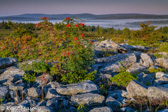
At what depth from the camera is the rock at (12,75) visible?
8.36 meters

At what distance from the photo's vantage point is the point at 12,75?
874 centimetres

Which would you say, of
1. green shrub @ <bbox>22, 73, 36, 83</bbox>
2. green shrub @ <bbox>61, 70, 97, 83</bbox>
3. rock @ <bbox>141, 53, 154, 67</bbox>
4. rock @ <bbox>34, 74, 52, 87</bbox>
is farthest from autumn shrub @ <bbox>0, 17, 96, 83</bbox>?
rock @ <bbox>141, 53, 154, 67</bbox>

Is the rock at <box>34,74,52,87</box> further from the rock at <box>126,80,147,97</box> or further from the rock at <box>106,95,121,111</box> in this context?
the rock at <box>126,80,147,97</box>

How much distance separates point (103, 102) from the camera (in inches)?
243

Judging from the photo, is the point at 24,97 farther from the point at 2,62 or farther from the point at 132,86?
the point at 132,86

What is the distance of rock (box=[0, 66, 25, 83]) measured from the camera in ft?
27.4

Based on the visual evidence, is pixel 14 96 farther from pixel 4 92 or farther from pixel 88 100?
pixel 88 100

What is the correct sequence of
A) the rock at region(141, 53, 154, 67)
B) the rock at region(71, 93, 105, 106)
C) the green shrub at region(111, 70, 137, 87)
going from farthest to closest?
1. the rock at region(141, 53, 154, 67)
2. the green shrub at region(111, 70, 137, 87)
3. the rock at region(71, 93, 105, 106)

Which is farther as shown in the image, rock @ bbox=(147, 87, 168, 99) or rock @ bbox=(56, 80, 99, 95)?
rock @ bbox=(56, 80, 99, 95)

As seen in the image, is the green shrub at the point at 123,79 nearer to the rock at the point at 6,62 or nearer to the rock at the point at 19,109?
the rock at the point at 19,109

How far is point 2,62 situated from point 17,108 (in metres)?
5.69

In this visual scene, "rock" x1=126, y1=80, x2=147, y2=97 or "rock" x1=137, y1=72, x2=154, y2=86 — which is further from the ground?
"rock" x1=126, y1=80, x2=147, y2=97

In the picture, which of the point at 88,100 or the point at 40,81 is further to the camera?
the point at 40,81

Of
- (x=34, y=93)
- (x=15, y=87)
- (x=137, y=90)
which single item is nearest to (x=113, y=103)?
(x=137, y=90)
